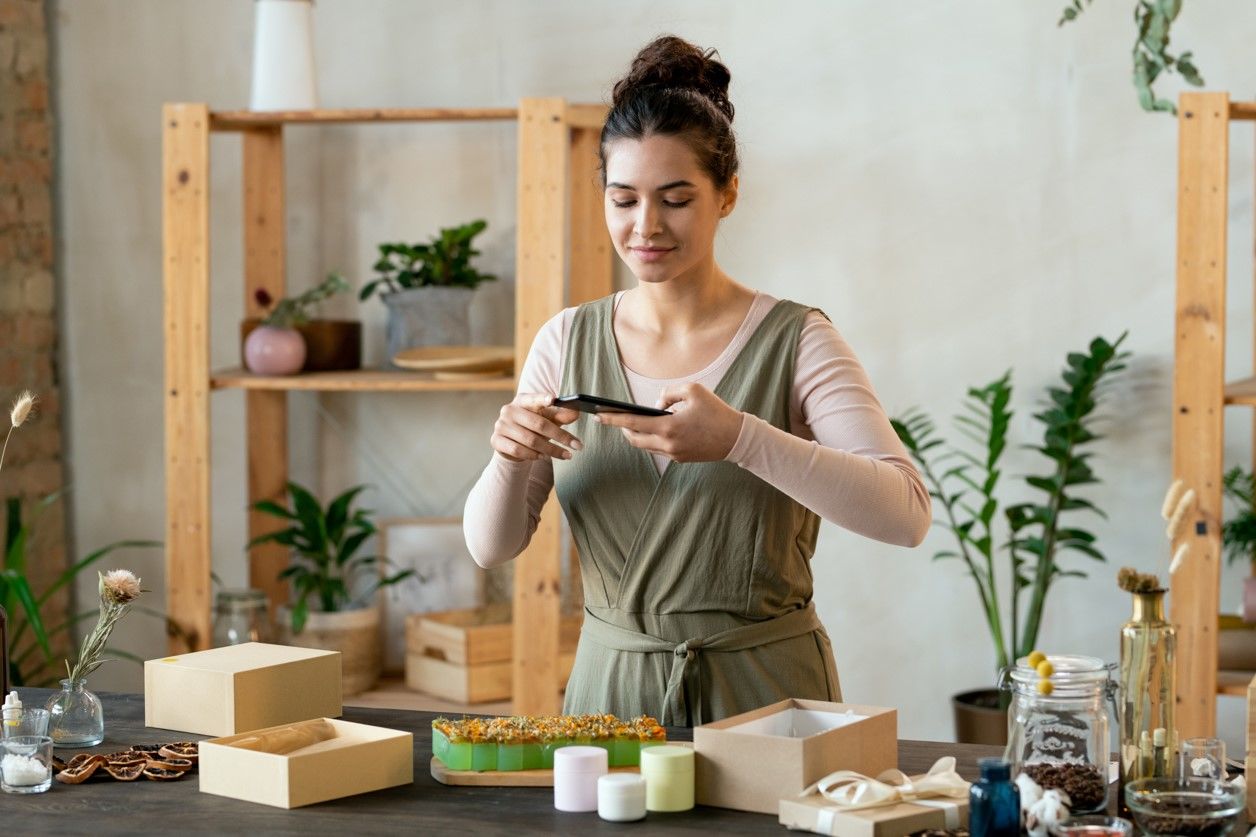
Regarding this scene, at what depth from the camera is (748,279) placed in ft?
13.0

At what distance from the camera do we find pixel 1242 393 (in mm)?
3244

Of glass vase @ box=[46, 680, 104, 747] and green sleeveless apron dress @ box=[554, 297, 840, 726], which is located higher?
green sleeveless apron dress @ box=[554, 297, 840, 726]

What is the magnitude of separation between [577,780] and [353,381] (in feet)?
7.15

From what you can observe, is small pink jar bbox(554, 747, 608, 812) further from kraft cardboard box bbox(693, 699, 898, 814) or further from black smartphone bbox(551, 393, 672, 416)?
black smartphone bbox(551, 393, 672, 416)

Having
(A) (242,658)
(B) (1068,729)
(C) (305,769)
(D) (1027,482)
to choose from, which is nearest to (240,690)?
(A) (242,658)

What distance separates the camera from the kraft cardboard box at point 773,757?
5.32 ft

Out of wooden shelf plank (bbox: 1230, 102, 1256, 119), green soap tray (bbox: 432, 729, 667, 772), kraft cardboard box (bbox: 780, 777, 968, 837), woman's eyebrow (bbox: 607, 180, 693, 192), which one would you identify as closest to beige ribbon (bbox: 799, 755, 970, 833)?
kraft cardboard box (bbox: 780, 777, 968, 837)

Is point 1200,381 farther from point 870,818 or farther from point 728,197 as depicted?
point 870,818

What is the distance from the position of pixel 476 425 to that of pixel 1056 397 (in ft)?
5.01

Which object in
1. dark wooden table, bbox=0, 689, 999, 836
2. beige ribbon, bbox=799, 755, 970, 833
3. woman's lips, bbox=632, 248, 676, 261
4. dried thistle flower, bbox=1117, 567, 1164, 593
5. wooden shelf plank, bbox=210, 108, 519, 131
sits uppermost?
wooden shelf plank, bbox=210, 108, 519, 131

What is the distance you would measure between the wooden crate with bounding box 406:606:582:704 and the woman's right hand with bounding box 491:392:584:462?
1.76m

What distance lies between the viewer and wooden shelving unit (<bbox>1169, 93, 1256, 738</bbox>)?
3178 millimetres

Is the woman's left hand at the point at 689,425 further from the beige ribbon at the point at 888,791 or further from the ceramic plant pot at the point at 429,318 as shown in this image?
the ceramic plant pot at the point at 429,318

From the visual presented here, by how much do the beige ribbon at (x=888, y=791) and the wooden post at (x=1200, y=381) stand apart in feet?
5.87
